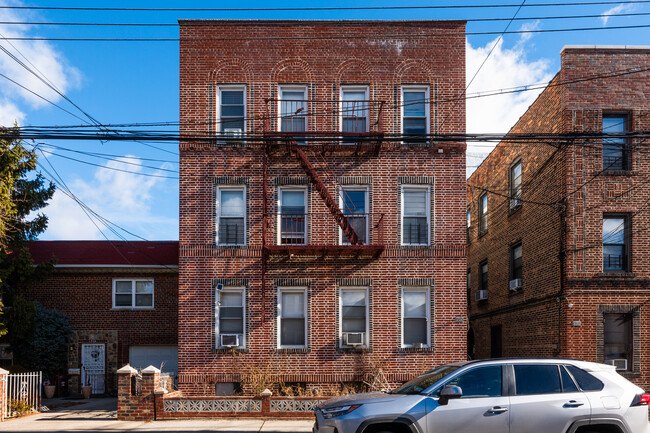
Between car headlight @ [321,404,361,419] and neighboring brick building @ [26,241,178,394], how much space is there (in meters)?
14.2

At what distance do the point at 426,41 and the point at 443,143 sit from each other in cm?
324

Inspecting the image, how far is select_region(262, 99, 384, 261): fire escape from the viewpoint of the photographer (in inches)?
675

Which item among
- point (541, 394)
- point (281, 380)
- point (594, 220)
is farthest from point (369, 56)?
point (541, 394)

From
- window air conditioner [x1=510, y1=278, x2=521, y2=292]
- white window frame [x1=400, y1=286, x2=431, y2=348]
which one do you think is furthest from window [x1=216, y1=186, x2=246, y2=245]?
window air conditioner [x1=510, y1=278, x2=521, y2=292]

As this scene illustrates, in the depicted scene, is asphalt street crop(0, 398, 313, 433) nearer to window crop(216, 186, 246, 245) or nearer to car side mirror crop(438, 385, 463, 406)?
car side mirror crop(438, 385, 463, 406)

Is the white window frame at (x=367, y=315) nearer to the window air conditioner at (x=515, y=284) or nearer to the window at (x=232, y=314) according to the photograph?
the window at (x=232, y=314)

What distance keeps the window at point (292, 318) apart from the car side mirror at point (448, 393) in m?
9.44

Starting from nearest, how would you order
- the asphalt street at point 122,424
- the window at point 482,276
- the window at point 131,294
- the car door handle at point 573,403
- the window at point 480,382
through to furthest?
the car door handle at point 573,403 < the window at point 480,382 < the asphalt street at point 122,424 < the window at point 131,294 < the window at point 482,276

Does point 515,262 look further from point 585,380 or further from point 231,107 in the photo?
point 585,380

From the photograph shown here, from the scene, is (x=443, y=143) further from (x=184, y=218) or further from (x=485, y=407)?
(x=485, y=407)

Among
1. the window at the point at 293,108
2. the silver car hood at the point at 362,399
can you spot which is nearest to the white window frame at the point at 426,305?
the window at the point at 293,108

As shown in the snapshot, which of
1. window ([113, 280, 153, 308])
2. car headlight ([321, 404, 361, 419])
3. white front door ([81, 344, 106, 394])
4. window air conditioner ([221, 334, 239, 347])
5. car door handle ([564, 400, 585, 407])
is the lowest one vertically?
white front door ([81, 344, 106, 394])

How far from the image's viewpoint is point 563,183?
57.3 feet

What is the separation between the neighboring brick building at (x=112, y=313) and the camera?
2158 cm
